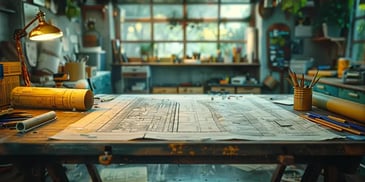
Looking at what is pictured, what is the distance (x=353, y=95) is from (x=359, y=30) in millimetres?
2012

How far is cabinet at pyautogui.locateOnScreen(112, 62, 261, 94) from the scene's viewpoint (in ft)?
18.9

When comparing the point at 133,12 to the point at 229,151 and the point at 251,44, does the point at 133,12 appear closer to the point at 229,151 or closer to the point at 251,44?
the point at 251,44

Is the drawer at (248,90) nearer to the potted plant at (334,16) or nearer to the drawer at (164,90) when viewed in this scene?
the drawer at (164,90)

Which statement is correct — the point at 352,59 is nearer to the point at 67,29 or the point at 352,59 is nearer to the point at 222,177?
the point at 222,177

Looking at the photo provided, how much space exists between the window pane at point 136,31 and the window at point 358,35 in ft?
11.3

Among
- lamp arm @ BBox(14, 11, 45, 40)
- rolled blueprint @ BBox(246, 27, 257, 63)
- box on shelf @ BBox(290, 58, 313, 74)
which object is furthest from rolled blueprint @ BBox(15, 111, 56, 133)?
rolled blueprint @ BBox(246, 27, 257, 63)

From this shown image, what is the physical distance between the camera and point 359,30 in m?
4.89

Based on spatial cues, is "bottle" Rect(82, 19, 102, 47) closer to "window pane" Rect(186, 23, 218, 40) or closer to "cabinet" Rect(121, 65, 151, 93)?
"cabinet" Rect(121, 65, 151, 93)

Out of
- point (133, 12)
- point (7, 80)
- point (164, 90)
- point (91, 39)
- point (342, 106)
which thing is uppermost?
point (133, 12)

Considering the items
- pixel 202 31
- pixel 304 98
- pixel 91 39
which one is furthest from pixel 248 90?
pixel 304 98

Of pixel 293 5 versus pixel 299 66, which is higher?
pixel 293 5

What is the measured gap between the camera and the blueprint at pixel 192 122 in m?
1.35

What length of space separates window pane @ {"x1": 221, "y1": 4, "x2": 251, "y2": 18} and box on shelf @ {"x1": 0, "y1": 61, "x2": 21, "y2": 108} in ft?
14.5

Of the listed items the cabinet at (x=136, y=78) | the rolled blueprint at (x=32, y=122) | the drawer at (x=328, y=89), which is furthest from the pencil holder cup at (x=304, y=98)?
the cabinet at (x=136, y=78)
